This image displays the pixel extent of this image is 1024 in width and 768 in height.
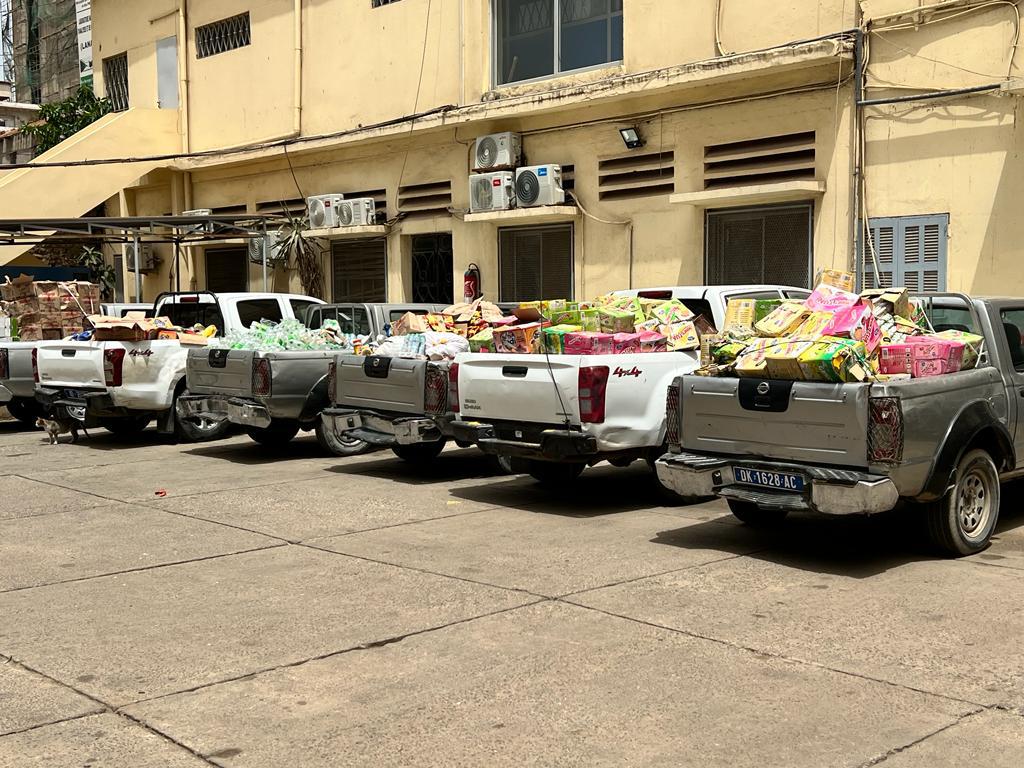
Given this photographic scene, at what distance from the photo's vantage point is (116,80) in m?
28.2

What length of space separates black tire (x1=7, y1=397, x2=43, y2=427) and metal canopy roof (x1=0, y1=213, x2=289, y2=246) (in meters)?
5.31

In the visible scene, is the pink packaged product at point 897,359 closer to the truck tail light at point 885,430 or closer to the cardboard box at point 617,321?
the truck tail light at point 885,430

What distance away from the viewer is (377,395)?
10.9 m

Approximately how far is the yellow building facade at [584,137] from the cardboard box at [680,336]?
5.68 m

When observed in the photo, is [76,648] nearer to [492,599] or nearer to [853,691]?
[492,599]

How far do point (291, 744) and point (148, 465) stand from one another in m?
8.22

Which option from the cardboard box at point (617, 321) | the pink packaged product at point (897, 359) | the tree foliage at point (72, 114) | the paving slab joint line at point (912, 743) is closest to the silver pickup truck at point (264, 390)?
the cardboard box at point (617, 321)

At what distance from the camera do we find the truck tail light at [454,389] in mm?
9891

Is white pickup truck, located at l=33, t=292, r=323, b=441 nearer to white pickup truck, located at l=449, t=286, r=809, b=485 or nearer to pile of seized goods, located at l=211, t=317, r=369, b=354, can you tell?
pile of seized goods, located at l=211, t=317, r=369, b=354

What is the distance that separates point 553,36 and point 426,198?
3801 millimetres

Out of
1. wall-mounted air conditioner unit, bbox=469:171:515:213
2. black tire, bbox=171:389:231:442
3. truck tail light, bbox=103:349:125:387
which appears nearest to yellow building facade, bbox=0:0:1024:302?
wall-mounted air conditioner unit, bbox=469:171:515:213

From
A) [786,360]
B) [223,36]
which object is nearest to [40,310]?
[223,36]

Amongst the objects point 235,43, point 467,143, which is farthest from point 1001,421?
point 235,43

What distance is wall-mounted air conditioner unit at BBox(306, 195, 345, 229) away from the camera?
21.6m
